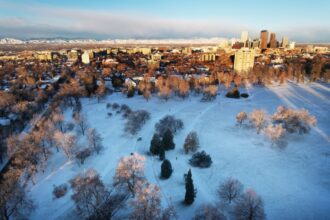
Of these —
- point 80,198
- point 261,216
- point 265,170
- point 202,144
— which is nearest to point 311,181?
point 265,170

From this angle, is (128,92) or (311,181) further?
(128,92)

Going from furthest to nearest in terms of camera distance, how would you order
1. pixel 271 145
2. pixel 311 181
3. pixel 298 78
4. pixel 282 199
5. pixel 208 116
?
pixel 298 78 → pixel 208 116 → pixel 271 145 → pixel 311 181 → pixel 282 199

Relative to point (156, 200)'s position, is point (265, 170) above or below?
below

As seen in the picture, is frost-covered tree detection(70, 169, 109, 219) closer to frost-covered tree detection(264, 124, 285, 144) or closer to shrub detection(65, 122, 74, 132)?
shrub detection(65, 122, 74, 132)

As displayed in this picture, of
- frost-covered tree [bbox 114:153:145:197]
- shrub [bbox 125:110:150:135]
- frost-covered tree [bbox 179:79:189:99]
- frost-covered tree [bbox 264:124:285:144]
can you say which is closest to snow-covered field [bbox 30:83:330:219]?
shrub [bbox 125:110:150:135]

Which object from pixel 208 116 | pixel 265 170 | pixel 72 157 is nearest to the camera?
pixel 265 170

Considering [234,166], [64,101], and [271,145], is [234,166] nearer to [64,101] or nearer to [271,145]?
[271,145]

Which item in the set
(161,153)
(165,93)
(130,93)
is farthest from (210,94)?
(161,153)
